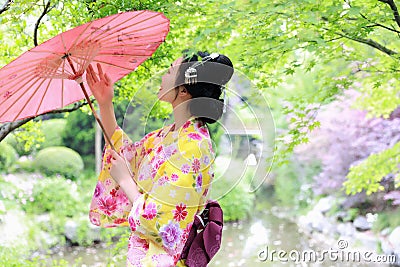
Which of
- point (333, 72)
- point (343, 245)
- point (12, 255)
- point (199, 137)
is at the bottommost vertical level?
point (343, 245)

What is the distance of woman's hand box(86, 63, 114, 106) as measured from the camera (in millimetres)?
1844

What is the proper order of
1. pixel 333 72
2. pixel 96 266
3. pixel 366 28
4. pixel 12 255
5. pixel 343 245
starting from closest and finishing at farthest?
1. pixel 366 28
2. pixel 333 72
3. pixel 12 255
4. pixel 96 266
5. pixel 343 245

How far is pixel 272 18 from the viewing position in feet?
7.45

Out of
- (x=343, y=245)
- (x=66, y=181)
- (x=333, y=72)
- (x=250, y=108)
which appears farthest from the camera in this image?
(x=66, y=181)

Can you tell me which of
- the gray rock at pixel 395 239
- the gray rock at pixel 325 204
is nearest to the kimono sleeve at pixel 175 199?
the gray rock at pixel 395 239

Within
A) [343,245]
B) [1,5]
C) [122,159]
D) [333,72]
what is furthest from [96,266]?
[122,159]

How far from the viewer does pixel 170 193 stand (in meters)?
1.59

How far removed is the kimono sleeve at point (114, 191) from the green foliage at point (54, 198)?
505 centimetres

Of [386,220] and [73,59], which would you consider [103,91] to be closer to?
[73,59]

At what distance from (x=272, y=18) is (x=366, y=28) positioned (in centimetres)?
39

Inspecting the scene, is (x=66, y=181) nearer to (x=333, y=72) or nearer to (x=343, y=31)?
(x=333, y=72)

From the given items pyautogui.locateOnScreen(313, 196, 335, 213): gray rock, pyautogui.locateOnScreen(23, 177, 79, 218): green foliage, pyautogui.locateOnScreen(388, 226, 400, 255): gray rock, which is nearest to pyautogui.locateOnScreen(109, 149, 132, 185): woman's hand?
pyautogui.locateOnScreen(388, 226, 400, 255): gray rock

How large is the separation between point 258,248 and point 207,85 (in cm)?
547

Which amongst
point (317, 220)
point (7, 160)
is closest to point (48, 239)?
point (7, 160)
